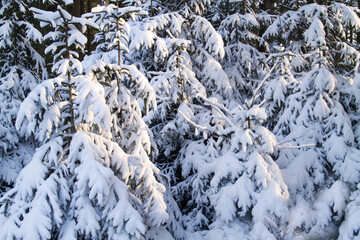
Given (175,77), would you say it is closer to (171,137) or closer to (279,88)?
(171,137)

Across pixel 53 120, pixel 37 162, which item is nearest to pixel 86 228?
pixel 37 162

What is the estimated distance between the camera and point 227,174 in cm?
531

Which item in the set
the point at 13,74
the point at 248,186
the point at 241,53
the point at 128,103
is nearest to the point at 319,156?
the point at 248,186

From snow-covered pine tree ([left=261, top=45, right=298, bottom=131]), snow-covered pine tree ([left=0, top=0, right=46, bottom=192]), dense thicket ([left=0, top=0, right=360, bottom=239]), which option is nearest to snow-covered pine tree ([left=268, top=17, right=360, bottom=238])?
dense thicket ([left=0, top=0, right=360, bottom=239])

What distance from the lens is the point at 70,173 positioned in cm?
391

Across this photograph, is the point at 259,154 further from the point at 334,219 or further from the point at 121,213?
the point at 121,213

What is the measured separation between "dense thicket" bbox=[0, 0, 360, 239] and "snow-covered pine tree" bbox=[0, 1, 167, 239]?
0.02 metres

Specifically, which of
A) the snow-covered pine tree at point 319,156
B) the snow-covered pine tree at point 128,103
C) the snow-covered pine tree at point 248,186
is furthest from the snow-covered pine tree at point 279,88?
the snow-covered pine tree at point 128,103

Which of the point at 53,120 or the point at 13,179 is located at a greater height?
the point at 53,120

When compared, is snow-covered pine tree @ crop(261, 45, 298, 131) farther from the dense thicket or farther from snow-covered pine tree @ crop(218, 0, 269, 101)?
snow-covered pine tree @ crop(218, 0, 269, 101)

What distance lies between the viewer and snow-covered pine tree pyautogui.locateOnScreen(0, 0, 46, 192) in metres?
7.31

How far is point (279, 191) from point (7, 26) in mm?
7419

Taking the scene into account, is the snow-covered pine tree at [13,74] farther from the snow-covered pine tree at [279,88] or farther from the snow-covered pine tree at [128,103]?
the snow-covered pine tree at [279,88]

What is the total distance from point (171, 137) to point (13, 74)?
462 cm
